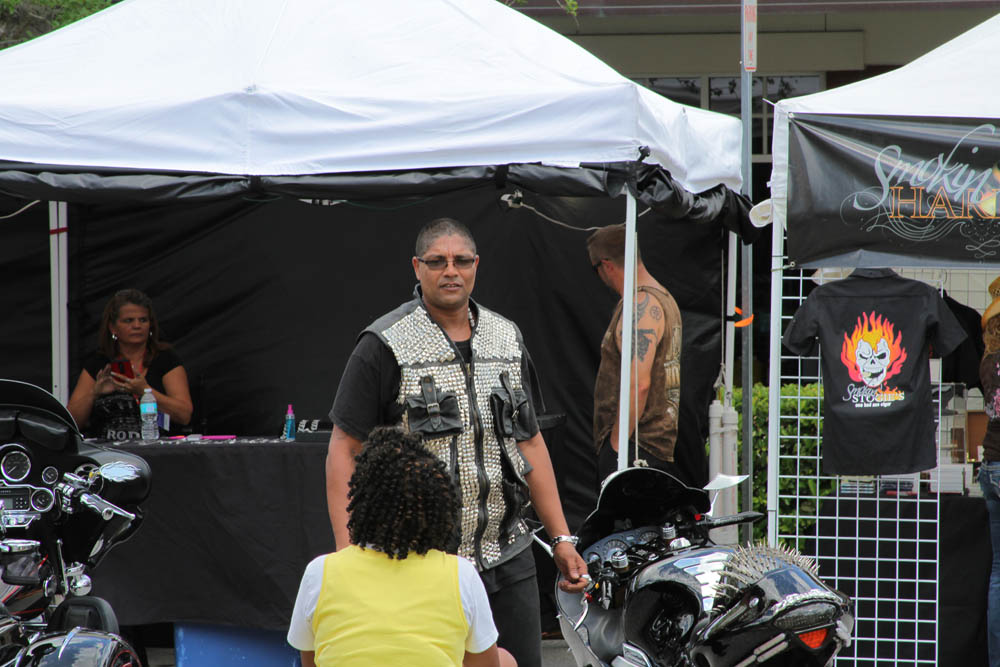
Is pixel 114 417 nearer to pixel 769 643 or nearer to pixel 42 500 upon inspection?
pixel 42 500

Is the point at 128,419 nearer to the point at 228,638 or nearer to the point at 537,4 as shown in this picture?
the point at 228,638

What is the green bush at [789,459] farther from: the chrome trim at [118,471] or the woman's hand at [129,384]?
the chrome trim at [118,471]

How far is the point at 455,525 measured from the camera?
9.77 feet

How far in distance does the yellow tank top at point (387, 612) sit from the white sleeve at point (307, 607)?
2cm

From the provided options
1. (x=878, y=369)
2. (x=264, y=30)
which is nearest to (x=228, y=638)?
(x=264, y=30)

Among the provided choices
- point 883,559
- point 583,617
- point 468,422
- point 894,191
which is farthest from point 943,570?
point 468,422

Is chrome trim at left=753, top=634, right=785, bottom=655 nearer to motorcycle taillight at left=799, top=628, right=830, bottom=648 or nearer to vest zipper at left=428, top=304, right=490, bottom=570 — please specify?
motorcycle taillight at left=799, top=628, right=830, bottom=648

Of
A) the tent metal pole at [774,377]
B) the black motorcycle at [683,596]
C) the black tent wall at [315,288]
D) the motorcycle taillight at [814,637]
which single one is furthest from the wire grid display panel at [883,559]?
the motorcycle taillight at [814,637]

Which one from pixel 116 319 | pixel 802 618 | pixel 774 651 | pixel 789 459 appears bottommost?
pixel 774 651

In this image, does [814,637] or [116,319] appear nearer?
[814,637]

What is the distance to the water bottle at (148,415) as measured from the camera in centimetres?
601

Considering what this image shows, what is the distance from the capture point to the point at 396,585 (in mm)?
2779

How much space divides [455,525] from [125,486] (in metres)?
1.49

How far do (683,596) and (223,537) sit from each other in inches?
96.4
